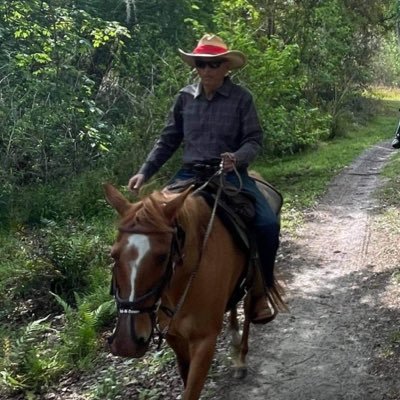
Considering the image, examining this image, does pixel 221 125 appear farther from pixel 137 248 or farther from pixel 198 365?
pixel 198 365

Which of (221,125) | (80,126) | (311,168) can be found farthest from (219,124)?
(311,168)

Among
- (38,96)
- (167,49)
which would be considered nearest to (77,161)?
(38,96)

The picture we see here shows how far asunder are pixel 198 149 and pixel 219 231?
0.74 metres

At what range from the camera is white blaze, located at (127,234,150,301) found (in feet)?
11.0

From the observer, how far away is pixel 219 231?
4.25 metres

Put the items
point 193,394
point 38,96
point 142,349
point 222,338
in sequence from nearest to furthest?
point 142,349, point 193,394, point 222,338, point 38,96

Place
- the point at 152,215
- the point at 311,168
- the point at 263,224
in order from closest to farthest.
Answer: the point at 152,215 → the point at 263,224 → the point at 311,168

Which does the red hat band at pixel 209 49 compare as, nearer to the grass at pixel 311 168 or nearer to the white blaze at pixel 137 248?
the white blaze at pixel 137 248

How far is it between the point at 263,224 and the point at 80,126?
8.30 metres

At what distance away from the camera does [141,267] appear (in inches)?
133

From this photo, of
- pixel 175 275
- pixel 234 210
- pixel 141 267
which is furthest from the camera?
pixel 234 210

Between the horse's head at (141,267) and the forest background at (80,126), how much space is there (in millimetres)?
1372

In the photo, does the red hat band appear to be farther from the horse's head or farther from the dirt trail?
the dirt trail

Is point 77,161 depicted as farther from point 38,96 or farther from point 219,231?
point 219,231
